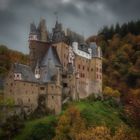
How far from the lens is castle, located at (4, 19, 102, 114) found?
89.0 meters

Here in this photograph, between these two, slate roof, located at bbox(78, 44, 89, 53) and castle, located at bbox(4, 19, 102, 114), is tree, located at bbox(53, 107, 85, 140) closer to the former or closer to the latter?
castle, located at bbox(4, 19, 102, 114)

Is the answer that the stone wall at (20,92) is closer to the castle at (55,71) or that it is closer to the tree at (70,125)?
the castle at (55,71)

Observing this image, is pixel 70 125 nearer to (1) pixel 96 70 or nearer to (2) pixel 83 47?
(1) pixel 96 70

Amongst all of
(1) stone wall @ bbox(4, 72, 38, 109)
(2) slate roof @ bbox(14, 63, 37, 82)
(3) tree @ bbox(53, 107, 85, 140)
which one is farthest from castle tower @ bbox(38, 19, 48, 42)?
(3) tree @ bbox(53, 107, 85, 140)

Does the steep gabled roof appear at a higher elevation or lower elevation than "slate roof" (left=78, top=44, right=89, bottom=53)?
lower

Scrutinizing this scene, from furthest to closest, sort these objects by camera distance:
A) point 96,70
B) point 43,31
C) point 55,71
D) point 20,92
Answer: point 96,70 < point 43,31 < point 55,71 < point 20,92

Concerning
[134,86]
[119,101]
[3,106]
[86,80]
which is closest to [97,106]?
[86,80]

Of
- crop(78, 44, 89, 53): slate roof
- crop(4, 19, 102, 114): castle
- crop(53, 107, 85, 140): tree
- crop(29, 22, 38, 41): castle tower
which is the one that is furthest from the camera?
crop(78, 44, 89, 53): slate roof

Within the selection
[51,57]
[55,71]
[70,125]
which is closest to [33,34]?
[51,57]

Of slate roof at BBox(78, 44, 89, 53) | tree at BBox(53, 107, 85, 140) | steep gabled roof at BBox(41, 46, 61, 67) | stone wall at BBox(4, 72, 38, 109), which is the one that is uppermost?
slate roof at BBox(78, 44, 89, 53)

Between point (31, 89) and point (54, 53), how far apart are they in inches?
491

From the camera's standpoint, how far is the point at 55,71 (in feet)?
311

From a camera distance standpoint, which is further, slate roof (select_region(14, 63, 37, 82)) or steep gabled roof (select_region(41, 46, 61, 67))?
steep gabled roof (select_region(41, 46, 61, 67))

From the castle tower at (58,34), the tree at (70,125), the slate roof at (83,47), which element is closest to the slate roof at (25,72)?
the tree at (70,125)
